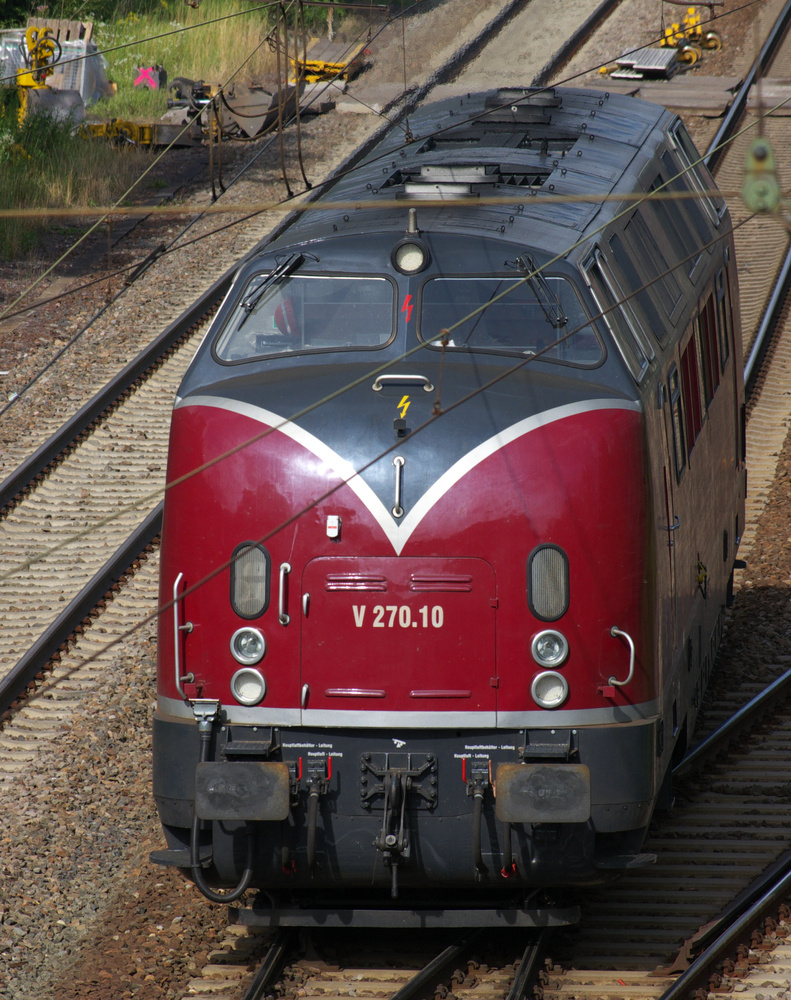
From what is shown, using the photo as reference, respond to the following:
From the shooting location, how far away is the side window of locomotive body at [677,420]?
24.8 ft

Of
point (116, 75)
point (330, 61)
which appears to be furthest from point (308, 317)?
point (116, 75)

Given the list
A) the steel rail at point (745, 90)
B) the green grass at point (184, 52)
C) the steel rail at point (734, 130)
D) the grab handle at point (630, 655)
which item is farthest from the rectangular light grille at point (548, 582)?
the green grass at point (184, 52)

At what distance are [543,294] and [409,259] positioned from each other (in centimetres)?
78

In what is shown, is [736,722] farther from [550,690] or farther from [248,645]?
[248,645]

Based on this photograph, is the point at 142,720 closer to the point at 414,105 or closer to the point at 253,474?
the point at 253,474

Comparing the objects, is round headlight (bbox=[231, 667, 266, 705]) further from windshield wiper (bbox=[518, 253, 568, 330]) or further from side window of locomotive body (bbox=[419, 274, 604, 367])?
windshield wiper (bbox=[518, 253, 568, 330])

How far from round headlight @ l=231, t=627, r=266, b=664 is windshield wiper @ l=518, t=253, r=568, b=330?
236 cm

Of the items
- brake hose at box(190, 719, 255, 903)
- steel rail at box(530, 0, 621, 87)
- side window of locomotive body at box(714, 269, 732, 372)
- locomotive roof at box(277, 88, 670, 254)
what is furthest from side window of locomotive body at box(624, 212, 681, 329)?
steel rail at box(530, 0, 621, 87)

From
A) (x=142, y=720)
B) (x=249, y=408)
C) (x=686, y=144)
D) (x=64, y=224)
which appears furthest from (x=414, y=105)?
(x=249, y=408)

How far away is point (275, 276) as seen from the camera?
7277mm

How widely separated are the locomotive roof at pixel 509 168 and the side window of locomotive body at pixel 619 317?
0.24m

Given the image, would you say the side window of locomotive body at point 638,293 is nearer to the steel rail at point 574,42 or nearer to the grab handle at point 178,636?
the grab handle at point 178,636

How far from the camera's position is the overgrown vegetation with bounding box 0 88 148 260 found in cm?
2034

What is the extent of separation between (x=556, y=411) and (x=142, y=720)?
5035 millimetres
